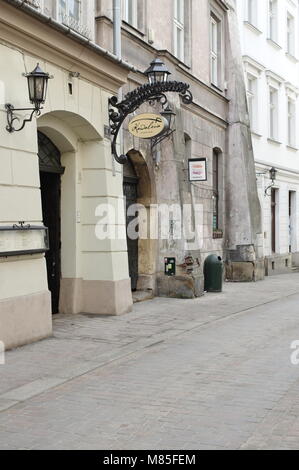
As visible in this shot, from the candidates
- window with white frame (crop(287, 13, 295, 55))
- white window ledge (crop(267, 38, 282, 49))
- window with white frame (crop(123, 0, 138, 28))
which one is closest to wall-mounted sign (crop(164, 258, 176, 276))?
window with white frame (crop(123, 0, 138, 28))

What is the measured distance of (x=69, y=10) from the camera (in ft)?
35.8

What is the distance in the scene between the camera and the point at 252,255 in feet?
61.3

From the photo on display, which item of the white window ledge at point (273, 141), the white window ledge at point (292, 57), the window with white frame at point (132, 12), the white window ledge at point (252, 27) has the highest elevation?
the white window ledge at point (292, 57)

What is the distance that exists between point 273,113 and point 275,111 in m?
0.10

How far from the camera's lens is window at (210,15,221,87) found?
725 inches

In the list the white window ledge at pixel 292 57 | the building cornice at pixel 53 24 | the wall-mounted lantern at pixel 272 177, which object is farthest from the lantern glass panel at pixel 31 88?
the white window ledge at pixel 292 57

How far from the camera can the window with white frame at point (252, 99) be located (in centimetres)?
2183

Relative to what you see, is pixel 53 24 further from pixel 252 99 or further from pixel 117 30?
pixel 252 99

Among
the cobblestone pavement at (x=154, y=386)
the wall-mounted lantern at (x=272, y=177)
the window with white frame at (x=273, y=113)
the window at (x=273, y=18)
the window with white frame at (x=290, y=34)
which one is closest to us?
the cobblestone pavement at (x=154, y=386)

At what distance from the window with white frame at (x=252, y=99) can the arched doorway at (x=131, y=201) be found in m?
8.97

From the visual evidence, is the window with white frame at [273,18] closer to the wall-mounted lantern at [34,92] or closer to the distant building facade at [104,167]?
the distant building facade at [104,167]

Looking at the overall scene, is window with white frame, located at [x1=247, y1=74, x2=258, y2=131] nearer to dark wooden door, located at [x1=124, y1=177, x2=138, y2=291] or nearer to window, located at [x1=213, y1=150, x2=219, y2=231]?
window, located at [x1=213, y1=150, x2=219, y2=231]


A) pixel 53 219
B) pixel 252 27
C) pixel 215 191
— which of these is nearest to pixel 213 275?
pixel 215 191

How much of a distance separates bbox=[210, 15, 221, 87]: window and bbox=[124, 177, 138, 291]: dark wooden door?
5.87 metres
